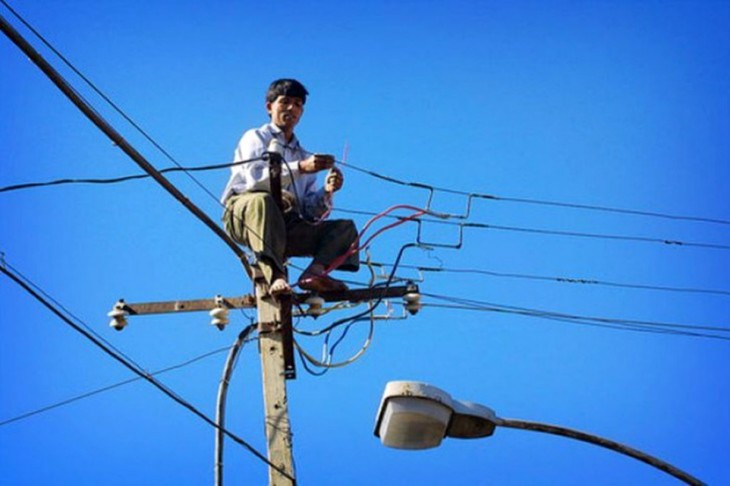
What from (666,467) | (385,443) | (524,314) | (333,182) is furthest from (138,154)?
(524,314)

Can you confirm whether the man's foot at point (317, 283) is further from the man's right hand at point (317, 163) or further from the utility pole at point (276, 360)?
the man's right hand at point (317, 163)

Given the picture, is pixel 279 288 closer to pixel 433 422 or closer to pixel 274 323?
pixel 274 323

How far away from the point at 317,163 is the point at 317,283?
941 mm

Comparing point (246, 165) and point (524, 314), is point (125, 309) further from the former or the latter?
point (524, 314)

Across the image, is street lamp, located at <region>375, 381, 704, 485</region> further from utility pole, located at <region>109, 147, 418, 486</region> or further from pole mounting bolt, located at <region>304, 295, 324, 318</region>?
pole mounting bolt, located at <region>304, 295, 324, 318</region>

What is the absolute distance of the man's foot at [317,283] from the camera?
27.0 feet

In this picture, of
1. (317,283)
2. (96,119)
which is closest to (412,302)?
(317,283)

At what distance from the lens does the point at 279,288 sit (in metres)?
7.87

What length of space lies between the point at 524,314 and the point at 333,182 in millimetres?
2709

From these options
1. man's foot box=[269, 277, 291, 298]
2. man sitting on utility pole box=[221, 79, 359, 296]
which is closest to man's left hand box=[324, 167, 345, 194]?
man sitting on utility pole box=[221, 79, 359, 296]

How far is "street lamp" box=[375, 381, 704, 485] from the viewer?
6469mm

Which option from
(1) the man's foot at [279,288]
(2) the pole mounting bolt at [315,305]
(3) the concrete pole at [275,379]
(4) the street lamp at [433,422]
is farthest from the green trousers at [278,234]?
(4) the street lamp at [433,422]

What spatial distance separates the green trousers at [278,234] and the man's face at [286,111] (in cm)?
76

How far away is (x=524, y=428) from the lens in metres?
6.89
